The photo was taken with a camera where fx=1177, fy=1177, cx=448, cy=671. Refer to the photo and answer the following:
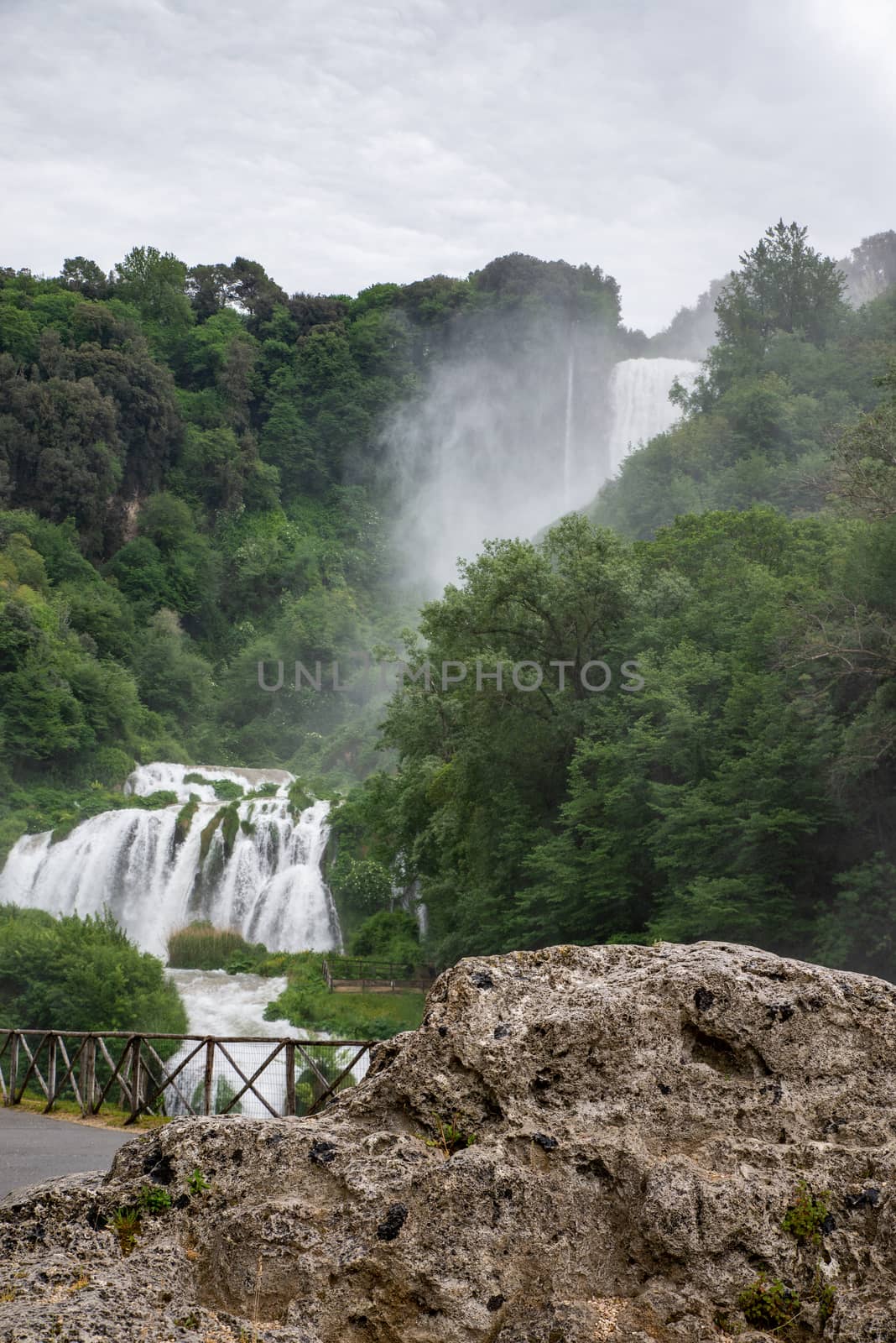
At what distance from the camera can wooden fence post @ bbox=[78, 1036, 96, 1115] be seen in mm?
17094

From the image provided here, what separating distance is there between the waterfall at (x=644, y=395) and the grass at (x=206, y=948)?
178ft

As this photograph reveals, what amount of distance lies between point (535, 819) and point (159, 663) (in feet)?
177

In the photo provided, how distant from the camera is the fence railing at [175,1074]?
47.5ft

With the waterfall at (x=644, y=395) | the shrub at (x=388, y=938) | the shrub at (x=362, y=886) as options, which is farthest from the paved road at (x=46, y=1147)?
the waterfall at (x=644, y=395)

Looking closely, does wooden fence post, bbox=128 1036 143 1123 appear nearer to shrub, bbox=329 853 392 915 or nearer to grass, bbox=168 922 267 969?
grass, bbox=168 922 267 969

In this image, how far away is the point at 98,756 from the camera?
68.7 metres

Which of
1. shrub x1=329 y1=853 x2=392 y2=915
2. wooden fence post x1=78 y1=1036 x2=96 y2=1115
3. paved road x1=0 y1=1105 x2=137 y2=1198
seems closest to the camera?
paved road x1=0 y1=1105 x2=137 y2=1198

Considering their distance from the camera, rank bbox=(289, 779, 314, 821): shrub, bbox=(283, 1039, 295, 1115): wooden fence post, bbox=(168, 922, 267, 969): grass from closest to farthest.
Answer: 1. bbox=(283, 1039, 295, 1115): wooden fence post
2. bbox=(168, 922, 267, 969): grass
3. bbox=(289, 779, 314, 821): shrub

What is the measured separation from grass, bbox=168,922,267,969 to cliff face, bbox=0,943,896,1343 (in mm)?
43421

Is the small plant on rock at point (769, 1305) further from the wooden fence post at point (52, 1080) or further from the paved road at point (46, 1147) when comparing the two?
the wooden fence post at point (52, 1080)

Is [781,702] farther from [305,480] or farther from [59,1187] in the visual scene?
[305,480]

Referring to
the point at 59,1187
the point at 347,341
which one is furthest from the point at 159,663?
the point at 59,1187
